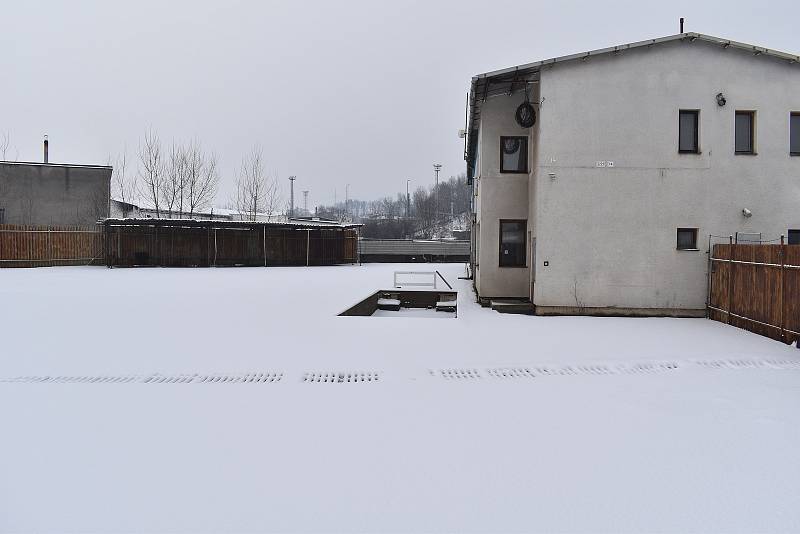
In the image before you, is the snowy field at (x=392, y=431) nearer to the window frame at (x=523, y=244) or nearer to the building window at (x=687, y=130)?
the window frame at (x=523, y=244)

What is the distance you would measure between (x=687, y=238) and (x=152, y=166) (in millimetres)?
35855

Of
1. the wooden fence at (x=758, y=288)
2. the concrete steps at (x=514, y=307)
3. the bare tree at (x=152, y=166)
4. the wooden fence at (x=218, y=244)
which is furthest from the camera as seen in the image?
the bare tree at (x=152, y=166)

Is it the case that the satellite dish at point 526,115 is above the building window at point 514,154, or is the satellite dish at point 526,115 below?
above

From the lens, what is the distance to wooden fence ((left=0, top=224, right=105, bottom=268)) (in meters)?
25.2

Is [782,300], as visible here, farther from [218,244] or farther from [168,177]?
[168,177]

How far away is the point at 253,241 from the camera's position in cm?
2884

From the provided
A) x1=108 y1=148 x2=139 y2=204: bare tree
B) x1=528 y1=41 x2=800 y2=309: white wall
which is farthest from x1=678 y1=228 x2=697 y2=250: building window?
x1=108 y1=148 x2=139 y2=204: bare tree

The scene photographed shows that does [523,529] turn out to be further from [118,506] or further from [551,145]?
[551,145]

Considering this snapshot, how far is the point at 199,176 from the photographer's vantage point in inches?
1539

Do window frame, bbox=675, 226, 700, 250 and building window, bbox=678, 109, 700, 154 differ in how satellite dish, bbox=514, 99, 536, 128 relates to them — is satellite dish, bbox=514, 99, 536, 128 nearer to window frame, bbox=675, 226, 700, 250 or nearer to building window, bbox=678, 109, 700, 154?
building window, bbox=678, 109, 700, 154

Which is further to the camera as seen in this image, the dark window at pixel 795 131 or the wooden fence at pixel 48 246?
the wooden fence at pixel 48 246

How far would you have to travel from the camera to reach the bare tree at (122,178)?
124ft

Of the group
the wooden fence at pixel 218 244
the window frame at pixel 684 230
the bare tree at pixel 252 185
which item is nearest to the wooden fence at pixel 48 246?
the wooden fence at pixel 218 244

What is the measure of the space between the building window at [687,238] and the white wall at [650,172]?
0.19 m
